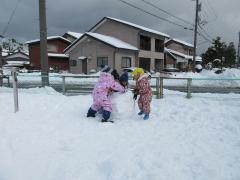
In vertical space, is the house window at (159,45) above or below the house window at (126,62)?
above

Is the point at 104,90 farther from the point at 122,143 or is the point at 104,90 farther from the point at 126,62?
the point at 126,62

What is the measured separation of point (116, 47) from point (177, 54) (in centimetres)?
1946

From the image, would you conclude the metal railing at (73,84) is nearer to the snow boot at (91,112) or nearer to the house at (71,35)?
the snow boot at (91,112)

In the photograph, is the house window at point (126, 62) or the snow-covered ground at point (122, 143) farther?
the house window at point (126, 62)

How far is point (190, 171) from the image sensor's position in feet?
12.2

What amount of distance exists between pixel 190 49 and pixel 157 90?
44359 mm

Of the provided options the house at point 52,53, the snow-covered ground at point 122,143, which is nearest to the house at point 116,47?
the house at point 52,53

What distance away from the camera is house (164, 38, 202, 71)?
41.6 m

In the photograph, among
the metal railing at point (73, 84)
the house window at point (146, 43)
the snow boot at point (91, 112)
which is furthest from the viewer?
the house window at point (146, 43)

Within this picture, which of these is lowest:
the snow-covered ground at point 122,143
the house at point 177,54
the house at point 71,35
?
the snow-covered ground at point 122,143

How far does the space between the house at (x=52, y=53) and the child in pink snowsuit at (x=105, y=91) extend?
3258cm

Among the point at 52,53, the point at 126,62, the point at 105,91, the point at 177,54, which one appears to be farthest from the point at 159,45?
the point at 105,91

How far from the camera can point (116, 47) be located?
89.8 feet

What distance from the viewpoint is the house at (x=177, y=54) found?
41.6m
